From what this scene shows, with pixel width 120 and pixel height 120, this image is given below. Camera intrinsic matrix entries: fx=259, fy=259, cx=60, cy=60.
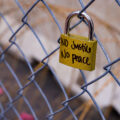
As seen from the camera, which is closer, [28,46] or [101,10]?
[101,10]

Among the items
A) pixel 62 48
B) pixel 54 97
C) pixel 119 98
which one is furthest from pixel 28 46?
pixel 62 48

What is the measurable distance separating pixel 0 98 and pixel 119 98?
2.47 feet

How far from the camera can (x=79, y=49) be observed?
19.8 inches

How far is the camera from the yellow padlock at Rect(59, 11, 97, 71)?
1.59ft

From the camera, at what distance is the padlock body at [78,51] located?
49 centimetres

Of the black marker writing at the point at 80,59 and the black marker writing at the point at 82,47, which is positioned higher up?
the black marker writing at the point at 82,47

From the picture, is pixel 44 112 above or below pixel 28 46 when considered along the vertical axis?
below

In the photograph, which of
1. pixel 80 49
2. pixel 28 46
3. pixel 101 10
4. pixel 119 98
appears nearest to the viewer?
pixel 80 49

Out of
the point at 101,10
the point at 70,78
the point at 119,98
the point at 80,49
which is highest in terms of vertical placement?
the point at 101,10

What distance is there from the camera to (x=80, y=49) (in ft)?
1.65

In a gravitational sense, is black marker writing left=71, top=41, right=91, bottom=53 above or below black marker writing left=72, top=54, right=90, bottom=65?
above

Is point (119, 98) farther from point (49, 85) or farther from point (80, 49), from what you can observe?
point (80, 49)

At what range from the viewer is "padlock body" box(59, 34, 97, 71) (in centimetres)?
49

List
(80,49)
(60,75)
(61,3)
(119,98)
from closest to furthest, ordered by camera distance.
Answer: (80,49) < (119,98) < (60,75) < (61,3)
